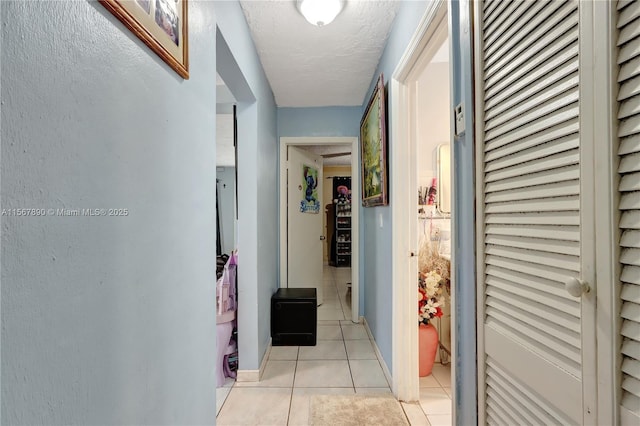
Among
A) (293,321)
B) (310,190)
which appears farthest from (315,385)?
(310,190)

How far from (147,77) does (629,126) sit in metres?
1.06

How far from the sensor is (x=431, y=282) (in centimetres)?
229

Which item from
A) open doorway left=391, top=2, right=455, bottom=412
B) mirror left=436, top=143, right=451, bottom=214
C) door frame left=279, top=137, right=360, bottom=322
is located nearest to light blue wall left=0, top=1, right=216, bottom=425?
open doorway left=391, top=2, right=455, bottom=412

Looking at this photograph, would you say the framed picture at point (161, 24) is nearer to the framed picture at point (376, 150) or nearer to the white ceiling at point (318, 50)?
the white ceiling at point (318, 50)

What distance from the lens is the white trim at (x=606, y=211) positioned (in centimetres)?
54

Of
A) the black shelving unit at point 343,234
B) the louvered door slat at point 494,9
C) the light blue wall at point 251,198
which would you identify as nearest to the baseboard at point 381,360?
the light blue wall at point 251,198

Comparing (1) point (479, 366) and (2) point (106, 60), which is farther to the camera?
(1) point (479, 366)

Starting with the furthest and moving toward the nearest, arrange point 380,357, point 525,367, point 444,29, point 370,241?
point 370,241
point 380,357
point 444,29
point 525,367

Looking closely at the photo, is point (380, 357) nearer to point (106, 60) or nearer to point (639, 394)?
point (639, 394)

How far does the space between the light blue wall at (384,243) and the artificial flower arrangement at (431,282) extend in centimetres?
29

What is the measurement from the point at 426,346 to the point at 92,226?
7.59ft

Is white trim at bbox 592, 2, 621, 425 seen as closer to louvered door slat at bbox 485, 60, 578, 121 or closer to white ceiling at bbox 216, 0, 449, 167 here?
louvered door slat at bbox 485, 60, 578, 121

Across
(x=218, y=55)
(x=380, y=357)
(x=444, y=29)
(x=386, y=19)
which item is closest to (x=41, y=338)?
A: (x=218, y=55)

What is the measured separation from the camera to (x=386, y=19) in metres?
1.98
